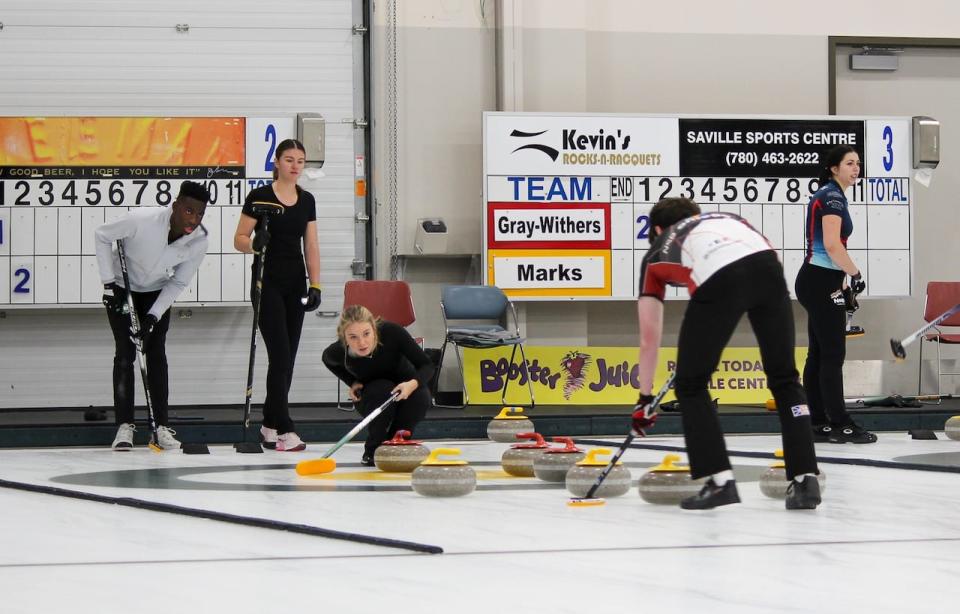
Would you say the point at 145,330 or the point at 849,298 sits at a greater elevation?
the point at 849,298

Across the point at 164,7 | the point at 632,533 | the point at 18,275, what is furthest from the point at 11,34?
the point at 632,533

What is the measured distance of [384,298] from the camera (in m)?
7.62

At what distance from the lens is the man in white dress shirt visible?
5.54 m

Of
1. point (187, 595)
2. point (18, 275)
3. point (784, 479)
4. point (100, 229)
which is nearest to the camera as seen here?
point (187, 595)

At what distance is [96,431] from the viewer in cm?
622

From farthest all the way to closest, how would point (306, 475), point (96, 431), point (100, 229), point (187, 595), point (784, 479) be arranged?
point (96, 431) → point (100, 229) → point (306, 475) → point (784, 479) → point (187, 595)

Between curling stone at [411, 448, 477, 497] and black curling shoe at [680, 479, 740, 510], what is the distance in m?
0.70

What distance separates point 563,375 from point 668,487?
399 centimetres

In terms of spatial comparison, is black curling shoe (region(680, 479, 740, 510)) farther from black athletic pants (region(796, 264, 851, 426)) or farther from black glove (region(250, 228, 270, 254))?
black glove (region(250, 228, 270, 254))

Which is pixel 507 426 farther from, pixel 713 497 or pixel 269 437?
pixel 713 497

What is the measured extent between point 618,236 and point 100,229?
3538mm

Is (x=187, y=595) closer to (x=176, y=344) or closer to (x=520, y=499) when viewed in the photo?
(x=520, y=499)

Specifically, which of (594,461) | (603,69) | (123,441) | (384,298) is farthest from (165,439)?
(603,69)

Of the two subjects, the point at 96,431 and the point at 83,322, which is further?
the point at 83,322
